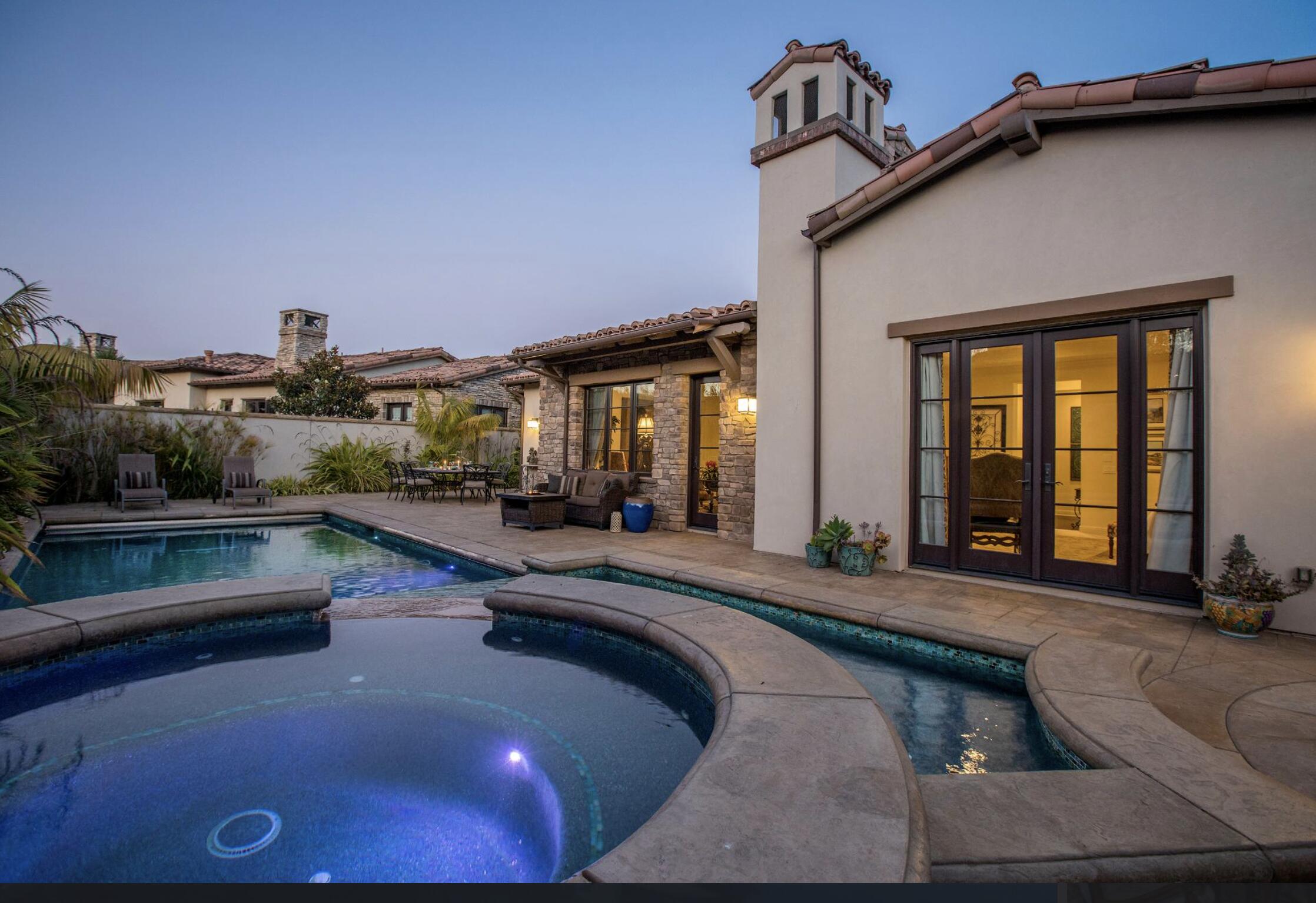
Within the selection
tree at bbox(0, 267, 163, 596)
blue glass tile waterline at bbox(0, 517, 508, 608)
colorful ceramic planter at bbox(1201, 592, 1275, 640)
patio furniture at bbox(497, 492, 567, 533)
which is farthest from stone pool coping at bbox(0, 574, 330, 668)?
colorful ceramic planter at bbox(1201, 592, 1275, 640)

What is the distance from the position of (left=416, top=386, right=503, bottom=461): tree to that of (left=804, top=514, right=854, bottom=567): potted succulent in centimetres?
1146

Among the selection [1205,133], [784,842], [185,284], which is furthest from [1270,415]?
[185,284]

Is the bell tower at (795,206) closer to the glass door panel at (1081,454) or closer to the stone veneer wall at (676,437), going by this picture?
the stone veneer wall at (676,437)

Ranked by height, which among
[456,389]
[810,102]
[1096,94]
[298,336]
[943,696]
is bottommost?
[943,696]

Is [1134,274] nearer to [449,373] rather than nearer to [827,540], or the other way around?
[827,540]

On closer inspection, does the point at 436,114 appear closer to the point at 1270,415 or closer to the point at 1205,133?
the point at 1205,133

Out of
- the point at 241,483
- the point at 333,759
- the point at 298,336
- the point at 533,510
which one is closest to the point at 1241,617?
the point at 333,759

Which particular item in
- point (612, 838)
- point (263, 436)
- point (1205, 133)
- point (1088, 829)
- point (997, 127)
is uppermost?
point (997, 127)

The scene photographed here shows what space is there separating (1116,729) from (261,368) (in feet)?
92.0

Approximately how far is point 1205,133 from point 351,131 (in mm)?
14990

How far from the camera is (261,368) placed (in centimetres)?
2355

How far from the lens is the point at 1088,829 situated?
1.80 m

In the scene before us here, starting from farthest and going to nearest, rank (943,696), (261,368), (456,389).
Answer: (261,368), (456,389), (943,696)

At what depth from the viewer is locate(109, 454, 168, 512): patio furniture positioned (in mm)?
9781
